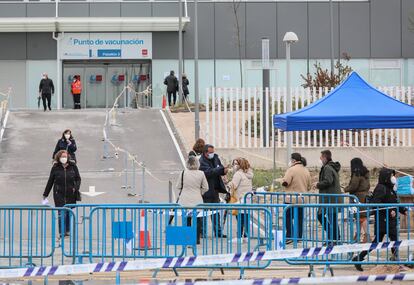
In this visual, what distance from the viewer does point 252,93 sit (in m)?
→ 30.7

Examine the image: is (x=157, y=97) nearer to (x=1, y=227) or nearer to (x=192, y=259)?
(x=1, y=227)

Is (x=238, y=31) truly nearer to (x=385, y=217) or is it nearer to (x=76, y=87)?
(x=76, y=87)

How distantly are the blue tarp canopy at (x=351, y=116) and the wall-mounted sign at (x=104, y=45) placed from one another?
2909 centimetres

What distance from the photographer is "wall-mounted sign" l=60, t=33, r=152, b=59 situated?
47750mm

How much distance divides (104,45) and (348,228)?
3382 cm

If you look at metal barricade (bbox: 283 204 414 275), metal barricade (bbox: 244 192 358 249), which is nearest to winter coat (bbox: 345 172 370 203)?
metal barricade (bbox: 244 192 358 249)

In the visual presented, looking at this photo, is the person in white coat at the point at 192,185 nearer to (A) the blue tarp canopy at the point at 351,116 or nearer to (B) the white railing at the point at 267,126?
(A) the blue tarp canopy at the point at 351,116

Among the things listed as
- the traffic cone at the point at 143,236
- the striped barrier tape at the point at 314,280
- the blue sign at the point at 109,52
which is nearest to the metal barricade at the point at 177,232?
the traffic cone at the point at 143,236

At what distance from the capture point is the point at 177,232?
14.2m

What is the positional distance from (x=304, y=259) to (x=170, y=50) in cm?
3484

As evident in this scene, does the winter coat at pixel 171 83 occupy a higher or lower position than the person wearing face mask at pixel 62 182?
higher

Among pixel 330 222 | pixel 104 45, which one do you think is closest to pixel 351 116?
pixel 330 222

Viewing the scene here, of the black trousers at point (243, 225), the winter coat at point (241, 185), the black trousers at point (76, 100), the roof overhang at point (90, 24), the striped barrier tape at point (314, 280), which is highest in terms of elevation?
the roof overhang at point (90, 24)

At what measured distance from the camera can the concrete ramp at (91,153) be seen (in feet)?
82.0
